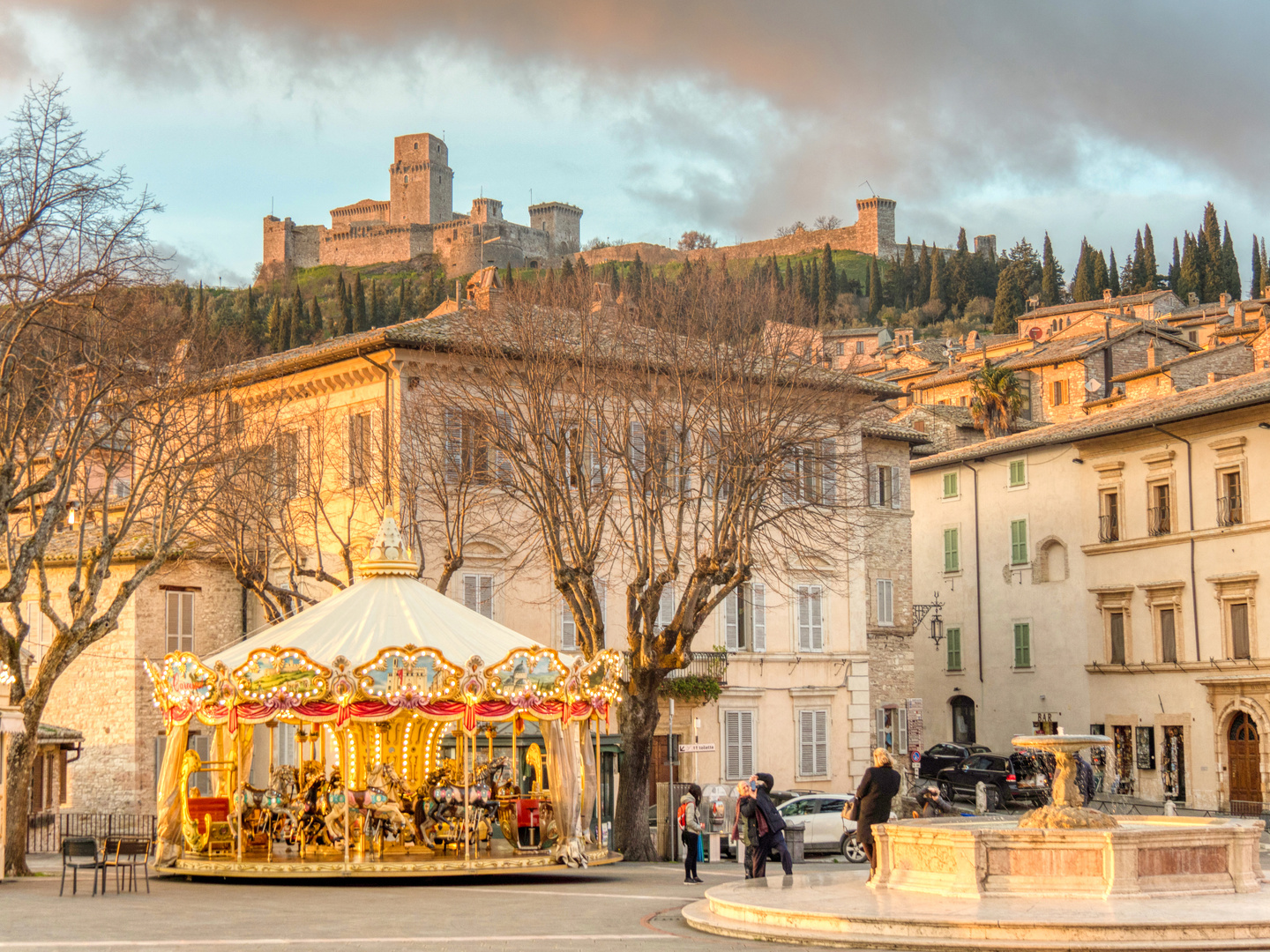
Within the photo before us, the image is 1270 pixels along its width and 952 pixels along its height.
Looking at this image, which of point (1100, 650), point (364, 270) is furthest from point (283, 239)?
point (1100, 650)

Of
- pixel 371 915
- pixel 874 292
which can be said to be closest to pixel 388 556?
pixel 371 915

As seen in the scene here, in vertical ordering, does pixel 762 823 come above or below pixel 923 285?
below

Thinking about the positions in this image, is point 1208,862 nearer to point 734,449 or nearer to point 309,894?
point 309,894

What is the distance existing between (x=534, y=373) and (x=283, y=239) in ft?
505

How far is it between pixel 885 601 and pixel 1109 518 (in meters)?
8.12

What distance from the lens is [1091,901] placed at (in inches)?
662

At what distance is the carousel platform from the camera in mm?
23531

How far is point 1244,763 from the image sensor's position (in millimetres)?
44469

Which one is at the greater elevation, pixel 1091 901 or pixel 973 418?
pixel 973 418

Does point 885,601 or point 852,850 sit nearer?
point 852,850

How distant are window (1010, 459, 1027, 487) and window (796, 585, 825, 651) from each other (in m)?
12.6

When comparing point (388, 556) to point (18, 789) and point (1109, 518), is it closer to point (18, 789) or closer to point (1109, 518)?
point (18, 789)

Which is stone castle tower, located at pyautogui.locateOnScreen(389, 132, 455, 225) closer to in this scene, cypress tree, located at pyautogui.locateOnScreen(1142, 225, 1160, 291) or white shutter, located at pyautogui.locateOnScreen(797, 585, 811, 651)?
cypress tree, located at pyautogui.locateOnScreen(1142, 225, 1160, 291)

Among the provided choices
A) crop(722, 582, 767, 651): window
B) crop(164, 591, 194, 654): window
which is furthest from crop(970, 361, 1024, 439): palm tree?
crop(164, 591, 194, 654): window
